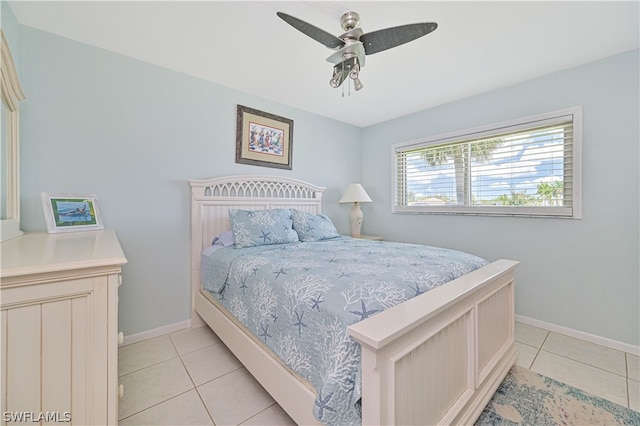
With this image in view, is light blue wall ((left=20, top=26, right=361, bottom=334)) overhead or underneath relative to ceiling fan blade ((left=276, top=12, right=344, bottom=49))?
underneath

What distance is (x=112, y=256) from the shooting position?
0.95 metres

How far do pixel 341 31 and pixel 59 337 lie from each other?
7.25ft

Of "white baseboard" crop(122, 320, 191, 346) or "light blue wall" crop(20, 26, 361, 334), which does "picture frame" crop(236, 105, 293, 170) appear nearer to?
"light blue wall" crop(20, 26, 361, 334)

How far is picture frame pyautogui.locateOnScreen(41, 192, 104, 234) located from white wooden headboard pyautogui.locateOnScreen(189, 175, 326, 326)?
0.71 m

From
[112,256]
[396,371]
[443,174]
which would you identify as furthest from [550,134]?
[112,256]

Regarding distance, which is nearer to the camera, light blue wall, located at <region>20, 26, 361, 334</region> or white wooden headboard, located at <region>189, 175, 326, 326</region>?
light blue wall, located at <region>20, 26, 361, 334</region>

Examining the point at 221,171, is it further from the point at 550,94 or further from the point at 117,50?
the point at 550,94

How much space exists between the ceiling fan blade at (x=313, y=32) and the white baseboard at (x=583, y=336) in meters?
2.97

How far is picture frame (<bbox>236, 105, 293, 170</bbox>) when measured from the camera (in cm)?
277

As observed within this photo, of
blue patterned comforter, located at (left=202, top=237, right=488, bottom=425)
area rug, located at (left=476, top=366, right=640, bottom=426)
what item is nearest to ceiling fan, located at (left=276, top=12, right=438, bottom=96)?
blue patterned comforter, located at (left=202, top=237, right=488, bottom=425)

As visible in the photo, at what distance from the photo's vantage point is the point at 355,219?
11.7 feet

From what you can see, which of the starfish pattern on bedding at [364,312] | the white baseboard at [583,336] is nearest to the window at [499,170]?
the white baseboard at [583,336]

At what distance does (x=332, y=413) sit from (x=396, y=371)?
28 centimetres

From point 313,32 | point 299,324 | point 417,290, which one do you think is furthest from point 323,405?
point 313,32
